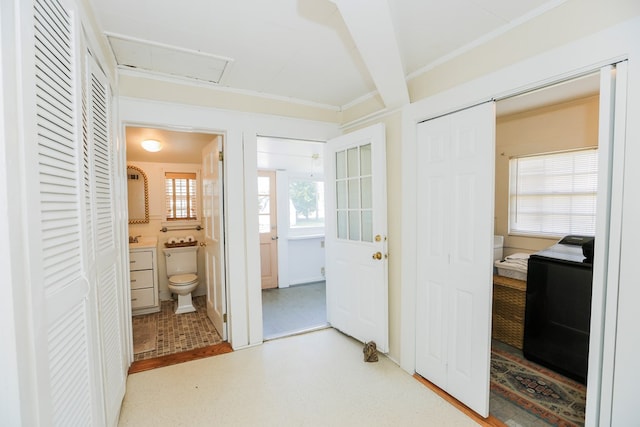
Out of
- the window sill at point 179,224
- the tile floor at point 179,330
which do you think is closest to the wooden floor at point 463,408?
the tile floor at point 179,330

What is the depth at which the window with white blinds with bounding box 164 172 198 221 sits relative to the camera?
13.7 ft

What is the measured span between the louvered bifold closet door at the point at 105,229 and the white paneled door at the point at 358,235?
1.87 m

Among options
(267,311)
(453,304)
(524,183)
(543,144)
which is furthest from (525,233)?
(267,311)

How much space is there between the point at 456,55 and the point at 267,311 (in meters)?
3.30

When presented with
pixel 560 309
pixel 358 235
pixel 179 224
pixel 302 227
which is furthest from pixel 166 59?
pixel 560 309

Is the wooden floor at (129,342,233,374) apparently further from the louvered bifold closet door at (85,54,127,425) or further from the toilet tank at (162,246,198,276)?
the toilet tank at (162,246,198,276)

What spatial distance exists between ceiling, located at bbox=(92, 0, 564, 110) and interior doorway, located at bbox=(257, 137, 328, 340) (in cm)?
164

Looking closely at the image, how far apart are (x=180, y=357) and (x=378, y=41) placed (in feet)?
9.48

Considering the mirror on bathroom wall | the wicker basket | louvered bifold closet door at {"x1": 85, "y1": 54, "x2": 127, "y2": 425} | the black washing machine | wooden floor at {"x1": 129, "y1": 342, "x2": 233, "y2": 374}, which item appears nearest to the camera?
louvered bifold closet door at {"x1": 85, "y1": 54, "x2": 127, "y2": 425}

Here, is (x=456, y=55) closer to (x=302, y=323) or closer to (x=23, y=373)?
(x=23, y=373)

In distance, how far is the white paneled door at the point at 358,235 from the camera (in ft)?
8.20

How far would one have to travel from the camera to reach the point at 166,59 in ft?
6.89

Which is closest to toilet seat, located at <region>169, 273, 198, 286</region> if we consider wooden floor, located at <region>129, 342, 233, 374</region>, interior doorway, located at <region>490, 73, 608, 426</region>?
wooden floor, located at <region>129, 342, 233, 374</region>

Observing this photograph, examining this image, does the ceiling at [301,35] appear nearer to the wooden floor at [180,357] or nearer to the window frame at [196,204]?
the window frame at [196,204]
